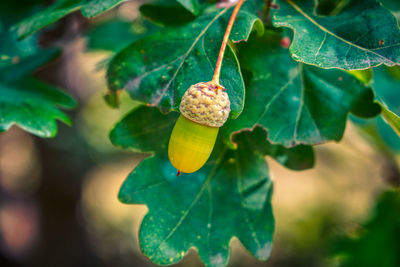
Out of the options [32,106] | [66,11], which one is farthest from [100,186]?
[66,11]

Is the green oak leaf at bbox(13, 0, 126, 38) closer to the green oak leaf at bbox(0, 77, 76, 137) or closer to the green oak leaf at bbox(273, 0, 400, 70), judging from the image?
the green oak leaf at bbox(0, 77, 76, 137)

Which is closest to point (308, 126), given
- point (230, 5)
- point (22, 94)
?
point (230, 5)

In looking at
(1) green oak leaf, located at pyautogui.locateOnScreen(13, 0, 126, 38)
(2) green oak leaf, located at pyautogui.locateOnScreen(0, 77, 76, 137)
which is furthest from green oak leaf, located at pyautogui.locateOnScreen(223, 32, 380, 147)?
(2) green oak leaf, located at pyautogui.locateOnScreen(0, 77, 76, 137)

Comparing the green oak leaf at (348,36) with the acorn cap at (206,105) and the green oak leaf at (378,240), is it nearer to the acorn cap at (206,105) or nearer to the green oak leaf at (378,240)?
the acorn cap at (206,105)

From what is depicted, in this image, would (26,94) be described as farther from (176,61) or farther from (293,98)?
(293,98)

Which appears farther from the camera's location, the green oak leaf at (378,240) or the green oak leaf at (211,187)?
the green oak leaf at (378,240)

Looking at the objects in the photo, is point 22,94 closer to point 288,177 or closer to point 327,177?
point 327,177

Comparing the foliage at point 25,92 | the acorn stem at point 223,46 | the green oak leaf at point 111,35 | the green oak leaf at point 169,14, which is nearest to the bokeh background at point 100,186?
the green oak leaf at point 111,35

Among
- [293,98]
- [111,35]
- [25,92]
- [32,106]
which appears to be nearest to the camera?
[293,98]
